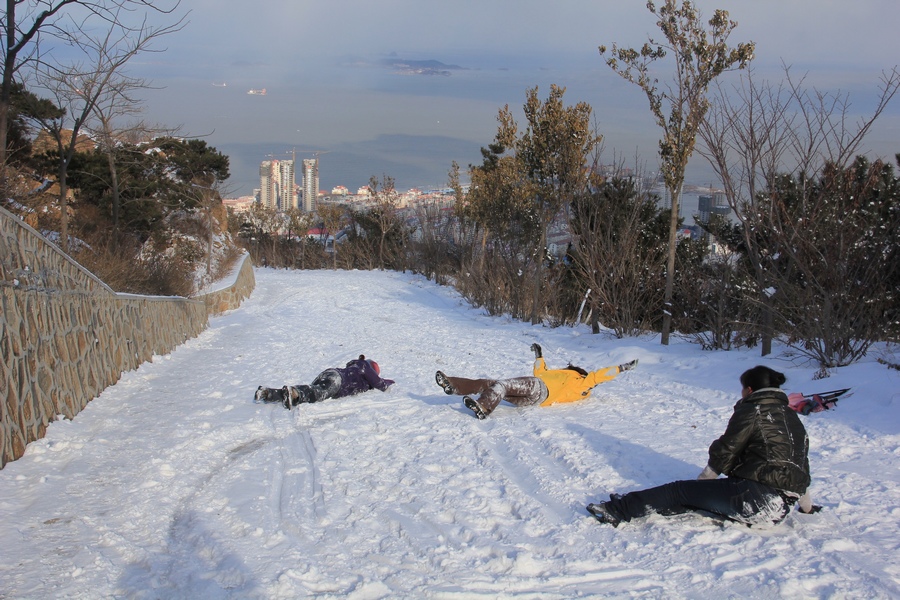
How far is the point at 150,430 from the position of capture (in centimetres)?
678

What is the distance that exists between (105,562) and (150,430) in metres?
2.95

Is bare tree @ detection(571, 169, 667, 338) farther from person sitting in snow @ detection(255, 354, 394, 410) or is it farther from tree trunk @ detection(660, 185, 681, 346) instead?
person sitting in snow @ detection(255, 354, 394, 410)

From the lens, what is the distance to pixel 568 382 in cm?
Answer: 752

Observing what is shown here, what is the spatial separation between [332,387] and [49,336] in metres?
3.02

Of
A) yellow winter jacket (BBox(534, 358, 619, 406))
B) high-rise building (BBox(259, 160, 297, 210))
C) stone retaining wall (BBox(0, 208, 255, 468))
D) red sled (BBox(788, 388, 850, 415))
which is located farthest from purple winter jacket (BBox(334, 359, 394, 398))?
high-rise building (BBox(259, 160, 297, 210))

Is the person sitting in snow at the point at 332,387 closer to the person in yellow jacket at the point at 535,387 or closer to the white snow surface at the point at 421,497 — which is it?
the white snow surface at the point at 421,497

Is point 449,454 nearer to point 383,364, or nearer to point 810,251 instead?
point 383,364

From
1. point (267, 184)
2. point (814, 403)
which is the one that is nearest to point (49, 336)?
point (814, 403)

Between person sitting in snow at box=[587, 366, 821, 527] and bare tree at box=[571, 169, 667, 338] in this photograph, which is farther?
bare tree at box=[571, 169, 667, 338]

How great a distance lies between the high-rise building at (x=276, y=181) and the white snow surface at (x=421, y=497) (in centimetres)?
8642

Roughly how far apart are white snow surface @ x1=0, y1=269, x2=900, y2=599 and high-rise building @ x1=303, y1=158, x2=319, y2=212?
81.7 metres

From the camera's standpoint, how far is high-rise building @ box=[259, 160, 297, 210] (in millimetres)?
92125

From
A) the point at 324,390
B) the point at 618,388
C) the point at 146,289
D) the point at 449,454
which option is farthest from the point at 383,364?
the point at 146,289

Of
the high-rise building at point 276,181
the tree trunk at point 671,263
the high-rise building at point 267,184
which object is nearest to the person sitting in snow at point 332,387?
the tree trunk at point 671,263
